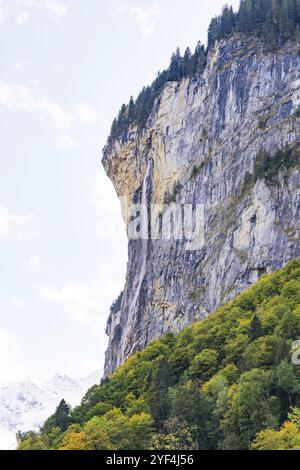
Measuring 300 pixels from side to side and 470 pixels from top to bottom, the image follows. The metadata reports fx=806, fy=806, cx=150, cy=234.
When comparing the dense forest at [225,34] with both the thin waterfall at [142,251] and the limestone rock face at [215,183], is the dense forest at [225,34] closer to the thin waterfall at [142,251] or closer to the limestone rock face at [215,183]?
the limestone rock face at [215,183]

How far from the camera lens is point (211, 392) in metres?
73.0

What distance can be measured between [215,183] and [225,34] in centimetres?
3080

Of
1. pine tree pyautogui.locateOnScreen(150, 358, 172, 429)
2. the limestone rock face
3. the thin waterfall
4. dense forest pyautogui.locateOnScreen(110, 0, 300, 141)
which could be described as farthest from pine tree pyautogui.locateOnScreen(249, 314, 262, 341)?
dense forest pyautogui.locateOnScreen(110, 0, 300, 141)

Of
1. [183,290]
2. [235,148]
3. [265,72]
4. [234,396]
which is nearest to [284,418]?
[234,396]

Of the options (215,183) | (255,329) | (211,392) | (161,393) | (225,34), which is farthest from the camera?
(225,34)

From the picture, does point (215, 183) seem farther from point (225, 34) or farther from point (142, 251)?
point (225, 34)

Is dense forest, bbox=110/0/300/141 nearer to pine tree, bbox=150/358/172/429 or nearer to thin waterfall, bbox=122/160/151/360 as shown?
thin waterfall, bbox=122/160/151/360

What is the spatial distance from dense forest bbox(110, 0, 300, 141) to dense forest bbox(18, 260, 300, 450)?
163ft

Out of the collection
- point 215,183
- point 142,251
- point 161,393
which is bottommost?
point 161,393

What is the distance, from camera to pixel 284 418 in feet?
215

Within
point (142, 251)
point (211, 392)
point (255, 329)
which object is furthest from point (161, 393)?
point (142, 251)

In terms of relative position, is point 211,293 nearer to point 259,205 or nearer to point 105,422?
point 259,205

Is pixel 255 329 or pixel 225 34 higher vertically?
pixel 225 34
